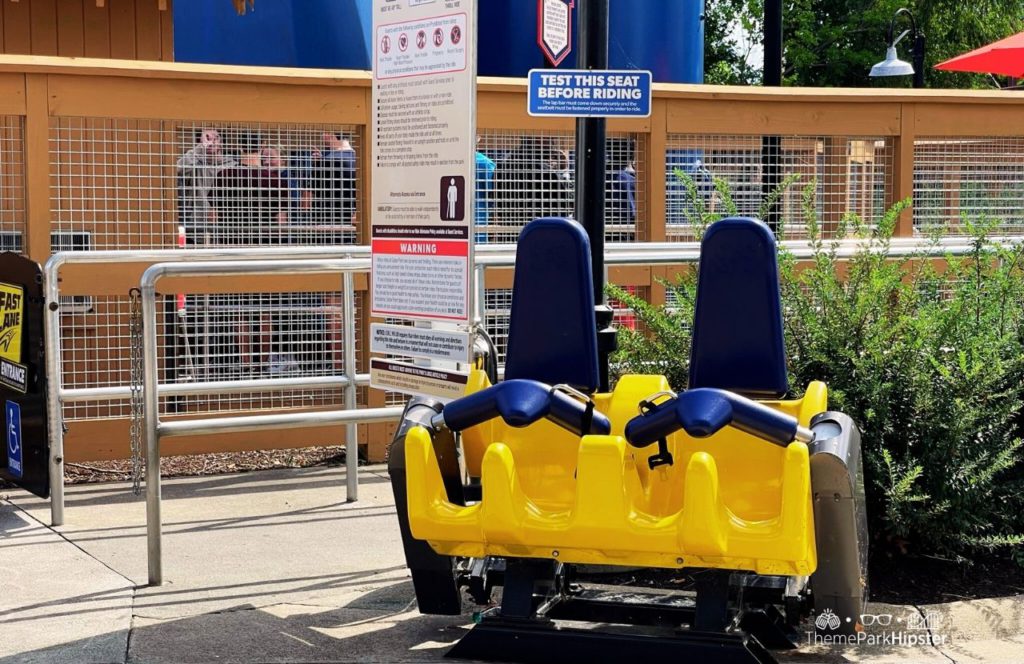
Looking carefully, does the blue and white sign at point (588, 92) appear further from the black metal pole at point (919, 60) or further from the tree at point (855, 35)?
the tree at point (855, 35)

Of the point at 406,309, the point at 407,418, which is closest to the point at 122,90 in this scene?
the point at 406,309

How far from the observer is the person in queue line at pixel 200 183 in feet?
28.3

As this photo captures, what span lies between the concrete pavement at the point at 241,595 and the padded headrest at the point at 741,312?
106cm

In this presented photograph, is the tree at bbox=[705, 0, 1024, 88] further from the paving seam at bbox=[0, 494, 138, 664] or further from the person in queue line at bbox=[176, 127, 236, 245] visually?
the paving seam at bbox=[0, 494, 138, 664]

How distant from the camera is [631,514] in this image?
15.0 feet

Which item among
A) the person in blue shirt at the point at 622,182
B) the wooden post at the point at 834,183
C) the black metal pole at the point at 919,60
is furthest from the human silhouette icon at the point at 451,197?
the black metal pole at the point at 919,60

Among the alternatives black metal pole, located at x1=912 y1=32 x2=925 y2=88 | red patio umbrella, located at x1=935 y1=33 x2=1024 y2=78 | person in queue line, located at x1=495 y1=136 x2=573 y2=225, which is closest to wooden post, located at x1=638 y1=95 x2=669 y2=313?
person in queue line, located at x1=495 y1=136 x2=573 y2=225

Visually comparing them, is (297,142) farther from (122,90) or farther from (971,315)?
(971,315)

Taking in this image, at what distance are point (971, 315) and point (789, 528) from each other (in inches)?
95.3

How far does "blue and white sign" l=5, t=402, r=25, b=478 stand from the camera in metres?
7.11

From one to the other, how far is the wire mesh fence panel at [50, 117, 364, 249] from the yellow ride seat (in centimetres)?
388

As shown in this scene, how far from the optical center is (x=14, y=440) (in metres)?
7.16

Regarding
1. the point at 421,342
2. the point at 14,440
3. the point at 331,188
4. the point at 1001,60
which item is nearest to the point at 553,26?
the point at 421,342

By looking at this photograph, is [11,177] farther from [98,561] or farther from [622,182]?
[622,182]
